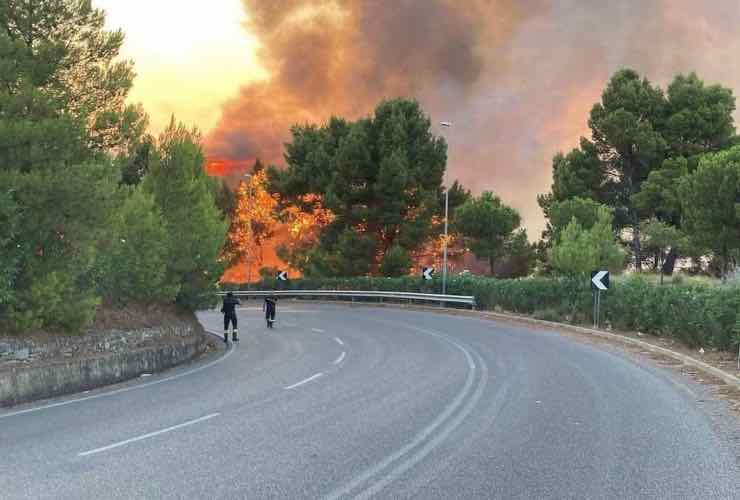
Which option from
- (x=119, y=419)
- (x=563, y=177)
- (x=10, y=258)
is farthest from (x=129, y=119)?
(x=563, y=177)

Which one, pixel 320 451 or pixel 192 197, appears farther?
pixel 192 197

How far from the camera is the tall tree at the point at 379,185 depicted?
5519 centimetres

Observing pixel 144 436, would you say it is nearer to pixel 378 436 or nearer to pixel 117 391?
pixel 378 436

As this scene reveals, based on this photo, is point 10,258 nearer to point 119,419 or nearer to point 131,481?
point 119,419

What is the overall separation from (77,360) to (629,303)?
18487mm

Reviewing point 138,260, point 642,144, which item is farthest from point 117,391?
point 642,144

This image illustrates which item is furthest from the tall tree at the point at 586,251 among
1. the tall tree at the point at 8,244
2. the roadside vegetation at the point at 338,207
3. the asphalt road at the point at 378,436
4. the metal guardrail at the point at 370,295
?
the tall tree at the point at 8,244

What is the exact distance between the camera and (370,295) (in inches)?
1759

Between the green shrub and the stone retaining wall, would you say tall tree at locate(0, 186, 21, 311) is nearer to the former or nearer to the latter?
the stone retaining wall

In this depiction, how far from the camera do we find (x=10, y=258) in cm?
1259

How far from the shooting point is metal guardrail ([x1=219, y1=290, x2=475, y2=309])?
37.3 meters

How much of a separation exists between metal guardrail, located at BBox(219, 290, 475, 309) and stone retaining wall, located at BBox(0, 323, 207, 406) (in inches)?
866

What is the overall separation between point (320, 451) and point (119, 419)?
3.83 meters

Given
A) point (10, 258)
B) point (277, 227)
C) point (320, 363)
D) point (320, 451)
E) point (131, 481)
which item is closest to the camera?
point (131, 481)
